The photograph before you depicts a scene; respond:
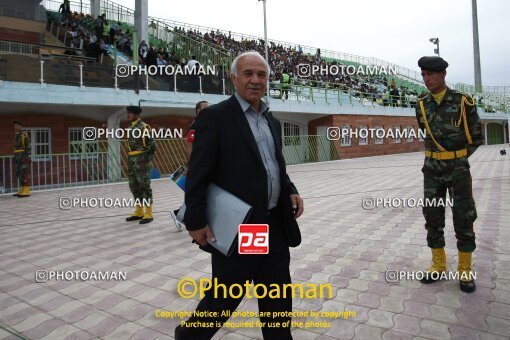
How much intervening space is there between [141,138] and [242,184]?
460 centimetres

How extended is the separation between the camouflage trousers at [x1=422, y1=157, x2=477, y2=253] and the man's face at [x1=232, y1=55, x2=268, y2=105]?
2.01m

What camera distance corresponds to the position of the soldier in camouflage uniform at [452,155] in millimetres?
3109

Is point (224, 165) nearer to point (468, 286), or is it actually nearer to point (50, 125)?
point (468, 286)

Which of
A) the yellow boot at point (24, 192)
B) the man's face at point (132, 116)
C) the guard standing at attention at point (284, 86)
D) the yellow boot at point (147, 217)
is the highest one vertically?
the guard standing at attention at point (284, 86)

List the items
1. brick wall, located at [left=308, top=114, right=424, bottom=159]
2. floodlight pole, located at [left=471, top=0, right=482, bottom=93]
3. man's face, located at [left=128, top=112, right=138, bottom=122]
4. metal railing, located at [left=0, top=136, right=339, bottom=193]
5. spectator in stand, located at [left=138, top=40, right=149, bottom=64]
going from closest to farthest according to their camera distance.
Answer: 1. man's face, located at [left=128, top=112, right=138, bottom=122]
2. metal railing, located at [left=0, top=136, right=339, bottom=193]
3. spectator in stand, located at [left=138, top=40, right=149, bottom=64]
4. brick wall, located at [left=308, top=114, right=424, bottom=159]
5. floodlight pole, located at [left=471, top=0, right=482, bottom=93]

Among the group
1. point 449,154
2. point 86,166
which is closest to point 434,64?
point 449,154

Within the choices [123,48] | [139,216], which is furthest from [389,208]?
[123,48]

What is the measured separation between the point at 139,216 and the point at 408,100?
2701 centimetres

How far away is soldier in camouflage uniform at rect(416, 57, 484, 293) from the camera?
3.11 m

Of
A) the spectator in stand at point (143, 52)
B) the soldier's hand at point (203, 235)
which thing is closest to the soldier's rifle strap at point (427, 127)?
the soldier's hand at point (203, 235)

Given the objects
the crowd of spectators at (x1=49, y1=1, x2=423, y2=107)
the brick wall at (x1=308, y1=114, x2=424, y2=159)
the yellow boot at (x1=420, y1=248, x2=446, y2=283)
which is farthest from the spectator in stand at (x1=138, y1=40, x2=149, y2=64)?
the yellow boot at (x1=420, y1=248, x2=446, y2=283)

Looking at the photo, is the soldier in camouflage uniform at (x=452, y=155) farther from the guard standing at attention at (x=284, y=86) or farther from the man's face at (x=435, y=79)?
the guard standing at attention at (x=284, y=86)

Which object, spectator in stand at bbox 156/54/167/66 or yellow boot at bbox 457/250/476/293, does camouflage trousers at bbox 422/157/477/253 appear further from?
spectator in stand at bbox 156/54/167/66

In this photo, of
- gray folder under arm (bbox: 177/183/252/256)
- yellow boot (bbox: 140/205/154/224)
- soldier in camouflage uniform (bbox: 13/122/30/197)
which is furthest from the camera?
soldier in camouflage uniform (bbox: 13/122/30/197)
